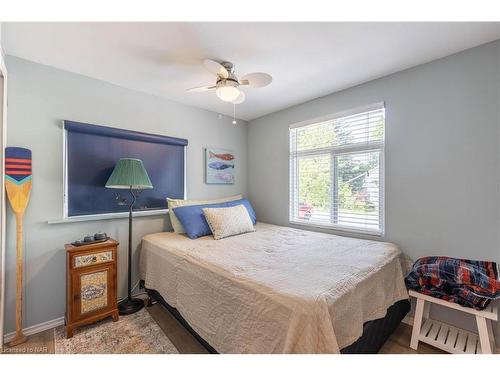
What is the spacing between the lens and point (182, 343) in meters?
1.72

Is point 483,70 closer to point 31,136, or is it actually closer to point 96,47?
point 96,47

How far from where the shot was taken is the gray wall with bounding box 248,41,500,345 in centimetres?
166

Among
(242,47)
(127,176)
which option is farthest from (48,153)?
(242,47)

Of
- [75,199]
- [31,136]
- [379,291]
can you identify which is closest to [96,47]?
[31,136]

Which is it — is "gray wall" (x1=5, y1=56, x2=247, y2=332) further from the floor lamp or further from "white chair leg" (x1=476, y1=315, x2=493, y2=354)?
"white chair leg" (x1=476, y1=315, x2=493, y2=354)

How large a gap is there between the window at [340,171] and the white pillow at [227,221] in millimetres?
832

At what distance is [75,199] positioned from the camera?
2092 mm

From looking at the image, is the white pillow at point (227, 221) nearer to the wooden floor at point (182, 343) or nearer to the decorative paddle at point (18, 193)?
the wooden floor at point (182, 343)

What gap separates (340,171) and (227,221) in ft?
4.81

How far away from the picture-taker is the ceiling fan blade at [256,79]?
5.49ft

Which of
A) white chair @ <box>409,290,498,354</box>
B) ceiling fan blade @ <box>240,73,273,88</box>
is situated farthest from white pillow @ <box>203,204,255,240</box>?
white chair @ <box>409,290,498,354</box>

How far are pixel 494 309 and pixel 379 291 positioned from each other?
0.70 meters

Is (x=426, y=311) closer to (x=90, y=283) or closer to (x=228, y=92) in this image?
(x=228, y=92)

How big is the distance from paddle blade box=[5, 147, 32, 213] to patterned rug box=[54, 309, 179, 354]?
1138 mm
